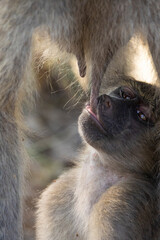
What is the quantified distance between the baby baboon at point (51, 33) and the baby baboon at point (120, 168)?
0.22 meters

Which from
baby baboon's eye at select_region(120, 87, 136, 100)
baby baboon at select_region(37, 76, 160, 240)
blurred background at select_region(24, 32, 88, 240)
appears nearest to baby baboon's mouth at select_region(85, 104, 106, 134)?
baby baboon at select_region(37, 76, 160, 240)

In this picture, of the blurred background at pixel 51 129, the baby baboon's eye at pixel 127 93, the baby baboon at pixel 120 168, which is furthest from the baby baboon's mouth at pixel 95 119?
the blurred background at pixel 51 129

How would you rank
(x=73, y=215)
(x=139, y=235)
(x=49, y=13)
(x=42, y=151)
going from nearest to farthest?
(x=49, y=13) < (x=139, y=235) < (x=73, y=215) < (x=42, y=151)

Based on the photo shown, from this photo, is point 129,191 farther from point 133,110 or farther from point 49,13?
point 49,13

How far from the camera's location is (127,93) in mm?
2400

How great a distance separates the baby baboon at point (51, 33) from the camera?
83.1 inches

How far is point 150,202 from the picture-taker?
231cm

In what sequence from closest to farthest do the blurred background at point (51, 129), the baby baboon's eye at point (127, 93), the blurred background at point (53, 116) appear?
1. the baby baboon's eye at point (127, 93)
2. the blurred background at point (53, 116)
3. the blurred background at point (51, 129)

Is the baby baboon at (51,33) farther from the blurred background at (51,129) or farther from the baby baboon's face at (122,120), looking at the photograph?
the blurred background at (51,129)

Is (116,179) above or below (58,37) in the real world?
below

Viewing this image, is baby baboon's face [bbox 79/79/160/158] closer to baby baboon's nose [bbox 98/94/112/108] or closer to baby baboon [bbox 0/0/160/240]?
baby baboon's nose [bbox 98/94/112/108]

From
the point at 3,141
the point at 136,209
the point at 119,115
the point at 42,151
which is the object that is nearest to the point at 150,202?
the point at 136,209

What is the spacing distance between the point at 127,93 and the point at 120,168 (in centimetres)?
33

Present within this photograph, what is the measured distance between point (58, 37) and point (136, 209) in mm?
746
